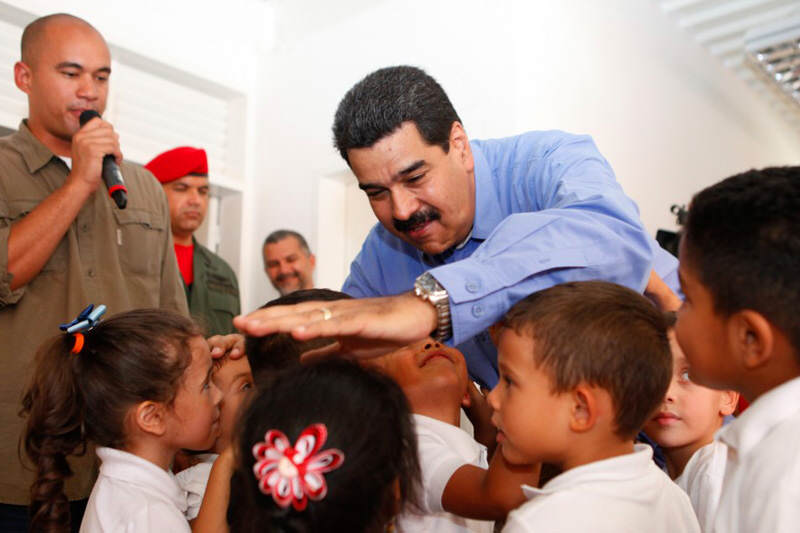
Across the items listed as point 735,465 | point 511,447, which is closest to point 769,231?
point 735,465

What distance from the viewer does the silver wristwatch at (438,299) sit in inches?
46.7

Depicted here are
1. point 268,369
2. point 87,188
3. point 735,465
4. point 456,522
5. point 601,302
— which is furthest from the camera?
point 87,188

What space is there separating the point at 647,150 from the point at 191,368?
11.9 ft

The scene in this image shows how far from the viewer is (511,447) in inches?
47.6

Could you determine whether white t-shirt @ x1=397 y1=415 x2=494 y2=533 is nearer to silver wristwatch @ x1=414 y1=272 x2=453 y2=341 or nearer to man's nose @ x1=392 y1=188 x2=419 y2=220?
silver wristwatch @ x1=414 y1=272 x2=453 y2=341

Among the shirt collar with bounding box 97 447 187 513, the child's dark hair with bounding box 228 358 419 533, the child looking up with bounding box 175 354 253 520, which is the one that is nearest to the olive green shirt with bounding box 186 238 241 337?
the child looking up with bounding box 175 354 253 520

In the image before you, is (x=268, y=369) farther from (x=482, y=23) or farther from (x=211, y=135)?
(x=211, y=135)

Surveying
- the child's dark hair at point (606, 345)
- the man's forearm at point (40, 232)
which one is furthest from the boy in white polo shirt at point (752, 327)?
the man's forearm at point (40, 232)

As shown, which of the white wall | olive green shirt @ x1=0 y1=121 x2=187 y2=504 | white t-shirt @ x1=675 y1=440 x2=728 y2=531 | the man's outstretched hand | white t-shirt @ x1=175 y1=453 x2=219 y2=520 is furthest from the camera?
the white wall

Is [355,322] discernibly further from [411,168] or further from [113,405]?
[113,405]

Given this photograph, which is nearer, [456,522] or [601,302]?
[601,302]

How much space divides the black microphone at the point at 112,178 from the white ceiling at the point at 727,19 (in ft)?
12.9

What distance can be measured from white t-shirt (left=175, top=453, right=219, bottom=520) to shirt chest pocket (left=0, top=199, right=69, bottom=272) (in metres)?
0.67

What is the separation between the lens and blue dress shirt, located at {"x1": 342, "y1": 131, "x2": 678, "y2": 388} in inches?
47.9
